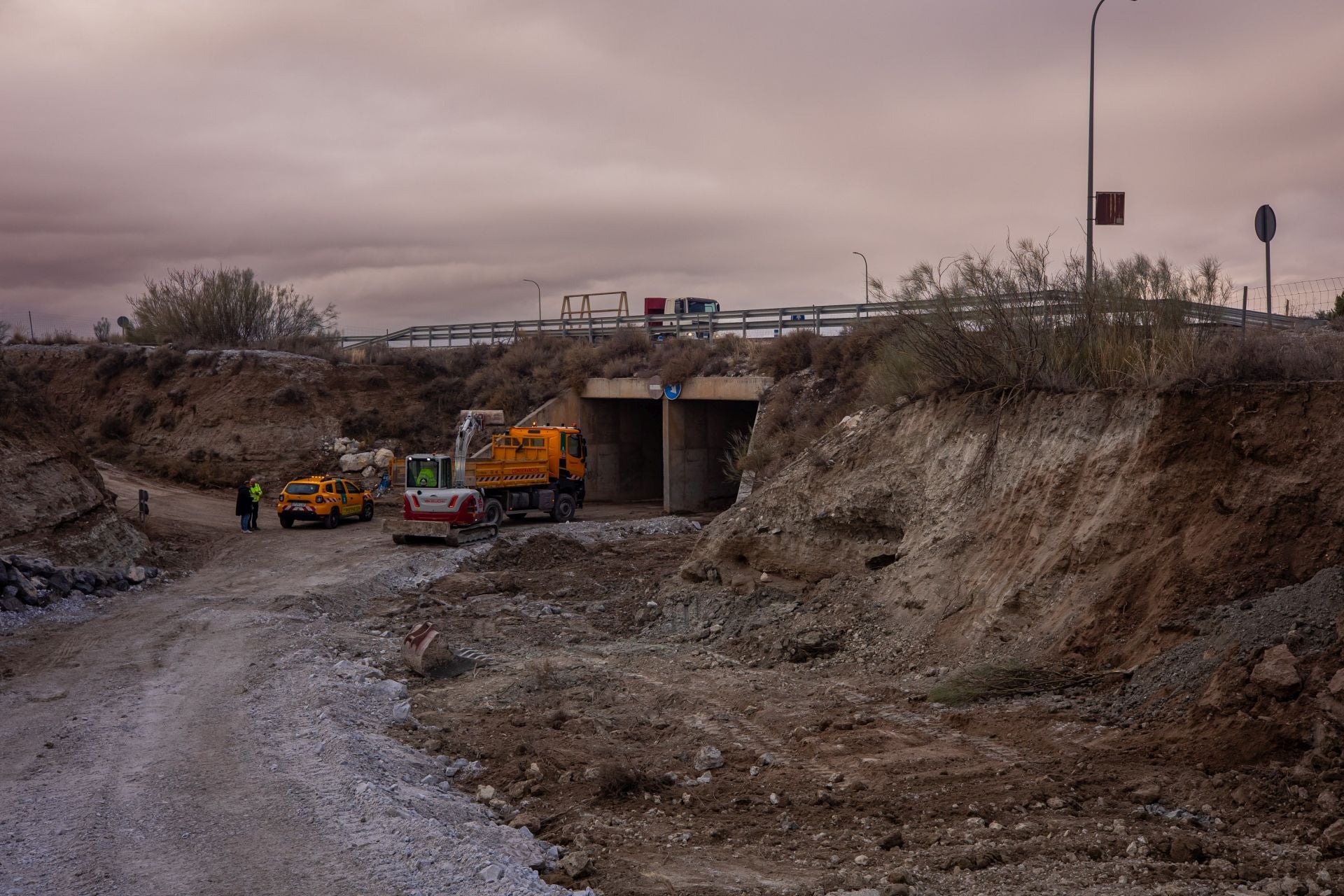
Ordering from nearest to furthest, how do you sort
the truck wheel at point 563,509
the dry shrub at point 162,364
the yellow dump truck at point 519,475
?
1. the yellow dump truck at point 519,475
2. the truck wheel at point 563,509
3. the dry shrub at point 162,364

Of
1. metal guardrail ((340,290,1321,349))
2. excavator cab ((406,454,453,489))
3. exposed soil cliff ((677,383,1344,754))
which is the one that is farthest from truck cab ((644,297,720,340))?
exposed soil cliff ((677,383,1344,754))

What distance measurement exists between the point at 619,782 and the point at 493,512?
20.6m

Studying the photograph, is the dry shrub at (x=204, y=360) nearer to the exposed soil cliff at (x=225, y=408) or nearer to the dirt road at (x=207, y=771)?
the exposed soil cliff at (x=225, y=408)

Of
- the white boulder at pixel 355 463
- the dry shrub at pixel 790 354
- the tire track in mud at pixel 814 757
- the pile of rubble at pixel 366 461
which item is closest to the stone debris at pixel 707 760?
the tire track in mud at pixel 814 757

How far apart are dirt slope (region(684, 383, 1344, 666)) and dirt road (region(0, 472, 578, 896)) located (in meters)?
6.57

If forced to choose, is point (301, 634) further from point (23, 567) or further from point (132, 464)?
point (132, 464)

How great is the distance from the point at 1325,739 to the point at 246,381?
44.6 m

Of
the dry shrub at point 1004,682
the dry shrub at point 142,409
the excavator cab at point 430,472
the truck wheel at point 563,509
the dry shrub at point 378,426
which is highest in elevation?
the dry shrub at point 142,409

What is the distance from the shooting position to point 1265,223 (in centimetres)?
1812

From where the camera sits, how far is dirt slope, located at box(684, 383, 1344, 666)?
10.3m

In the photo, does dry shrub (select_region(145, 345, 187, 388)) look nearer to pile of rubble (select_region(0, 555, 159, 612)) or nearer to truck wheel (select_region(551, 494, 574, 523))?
truck wheel (select_region(551, 494, 574, 523))

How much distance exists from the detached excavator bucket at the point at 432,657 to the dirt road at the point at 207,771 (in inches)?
35.0

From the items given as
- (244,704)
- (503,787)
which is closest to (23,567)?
(244,704)

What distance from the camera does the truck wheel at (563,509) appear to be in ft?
105
